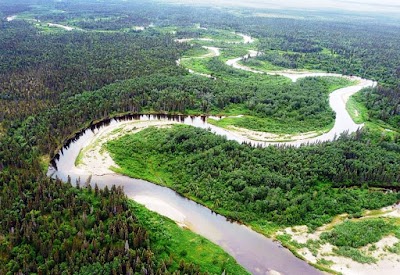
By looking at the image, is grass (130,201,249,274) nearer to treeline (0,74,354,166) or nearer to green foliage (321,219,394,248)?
green foliage (321,219,394,248)

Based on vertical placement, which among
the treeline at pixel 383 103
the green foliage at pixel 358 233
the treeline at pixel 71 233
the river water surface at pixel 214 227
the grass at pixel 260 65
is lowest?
the river water surface at pixel 214 227

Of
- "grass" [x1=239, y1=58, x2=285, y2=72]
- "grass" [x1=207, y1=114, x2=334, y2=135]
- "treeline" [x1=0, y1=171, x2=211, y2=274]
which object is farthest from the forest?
"grass" [x1=239, y1=58, x2=285, y2=72]

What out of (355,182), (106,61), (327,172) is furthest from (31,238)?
(106,61)

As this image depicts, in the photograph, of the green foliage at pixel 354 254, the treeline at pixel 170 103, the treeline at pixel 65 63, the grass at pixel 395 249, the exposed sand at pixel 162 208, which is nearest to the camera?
the green foliage at pixel 354 254

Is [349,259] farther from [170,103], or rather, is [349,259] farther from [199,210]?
[170,103]

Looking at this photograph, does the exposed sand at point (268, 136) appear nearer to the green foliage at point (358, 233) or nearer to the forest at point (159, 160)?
the forest at point (159, 160)

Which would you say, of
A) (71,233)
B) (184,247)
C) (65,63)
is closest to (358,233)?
(184,247)

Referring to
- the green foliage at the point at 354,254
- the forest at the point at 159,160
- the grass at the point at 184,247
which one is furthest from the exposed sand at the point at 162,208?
the green foliage at the point at 354,254
